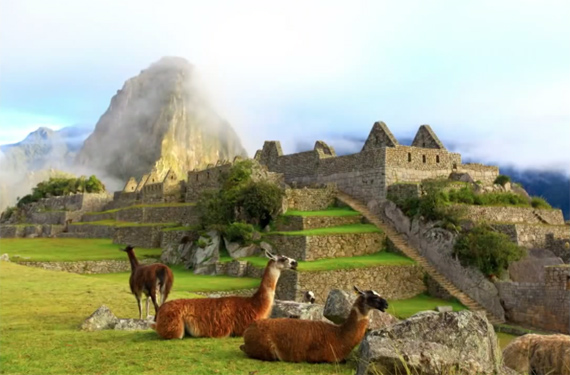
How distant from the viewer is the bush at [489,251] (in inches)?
950

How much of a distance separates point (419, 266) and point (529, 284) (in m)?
5.19

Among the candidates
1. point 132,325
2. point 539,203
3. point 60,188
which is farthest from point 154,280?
point 60,188

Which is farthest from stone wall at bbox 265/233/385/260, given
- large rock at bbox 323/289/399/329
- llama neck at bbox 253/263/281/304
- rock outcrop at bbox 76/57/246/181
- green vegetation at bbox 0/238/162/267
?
rock outcrop at bbox 76/57/246/181

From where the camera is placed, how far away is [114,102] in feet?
646

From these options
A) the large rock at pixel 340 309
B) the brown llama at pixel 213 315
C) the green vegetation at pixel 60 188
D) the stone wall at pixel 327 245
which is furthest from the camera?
the green vegetation at pixel 60 188

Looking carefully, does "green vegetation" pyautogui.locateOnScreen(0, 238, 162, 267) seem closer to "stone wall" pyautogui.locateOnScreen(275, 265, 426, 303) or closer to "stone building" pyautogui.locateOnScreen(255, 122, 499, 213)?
"stone building" pyautogui.locateOnScreen(255, 122, 499, 213)

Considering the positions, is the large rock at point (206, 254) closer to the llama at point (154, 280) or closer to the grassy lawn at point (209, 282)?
the grassy lawn at point (209, 282)

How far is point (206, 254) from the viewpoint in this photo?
30812mm

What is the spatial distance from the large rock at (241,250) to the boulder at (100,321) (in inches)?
661

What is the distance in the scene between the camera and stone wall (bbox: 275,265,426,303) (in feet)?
79.9

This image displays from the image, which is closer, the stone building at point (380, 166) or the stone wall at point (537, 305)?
the stone wall at point (537, 305)

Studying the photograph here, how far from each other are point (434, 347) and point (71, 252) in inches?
1432

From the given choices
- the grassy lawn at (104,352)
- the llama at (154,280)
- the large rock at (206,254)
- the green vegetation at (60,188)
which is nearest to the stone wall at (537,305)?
the large rock at (206,254)

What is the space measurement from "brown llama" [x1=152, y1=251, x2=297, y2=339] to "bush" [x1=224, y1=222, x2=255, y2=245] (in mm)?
19970
